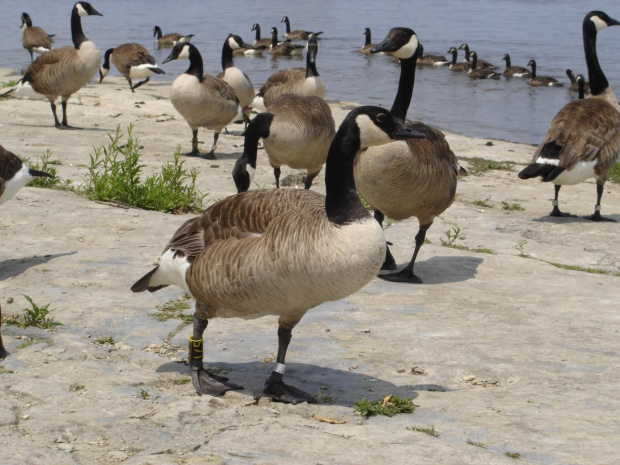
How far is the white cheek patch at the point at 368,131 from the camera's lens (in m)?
4.61

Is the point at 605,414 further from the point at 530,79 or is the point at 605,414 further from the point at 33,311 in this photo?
the point at 530,79

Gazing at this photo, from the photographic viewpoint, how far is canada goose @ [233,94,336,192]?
31.1ft

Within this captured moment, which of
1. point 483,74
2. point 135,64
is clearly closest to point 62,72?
point 135,64

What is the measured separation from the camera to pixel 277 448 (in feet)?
12.4

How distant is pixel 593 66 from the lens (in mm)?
12148

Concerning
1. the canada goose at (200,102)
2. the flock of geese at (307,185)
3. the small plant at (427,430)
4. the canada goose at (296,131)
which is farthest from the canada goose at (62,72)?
the small plant at (427,430)

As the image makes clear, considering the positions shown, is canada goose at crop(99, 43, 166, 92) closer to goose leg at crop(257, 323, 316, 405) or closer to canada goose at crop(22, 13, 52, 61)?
canada goose at crop(22, 13, 52, 61)

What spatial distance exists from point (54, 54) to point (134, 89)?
5416mm

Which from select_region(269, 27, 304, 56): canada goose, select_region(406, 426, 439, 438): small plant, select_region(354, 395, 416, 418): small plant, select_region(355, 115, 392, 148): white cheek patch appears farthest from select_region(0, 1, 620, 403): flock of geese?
select_region(269, 27, 304, 56): canada goose

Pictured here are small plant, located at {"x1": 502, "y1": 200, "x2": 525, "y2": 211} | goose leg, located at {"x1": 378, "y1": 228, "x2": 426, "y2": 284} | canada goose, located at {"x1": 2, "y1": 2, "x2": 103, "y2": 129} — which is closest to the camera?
goose leg, located at {"x1": 378, "y1": 228, "x2": 426, "y2": 284}

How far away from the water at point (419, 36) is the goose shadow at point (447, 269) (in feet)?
32.2

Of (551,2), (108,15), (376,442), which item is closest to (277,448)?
(376,442)

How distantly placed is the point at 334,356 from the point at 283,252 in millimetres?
1317

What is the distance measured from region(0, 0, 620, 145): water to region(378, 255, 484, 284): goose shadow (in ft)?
32.2
